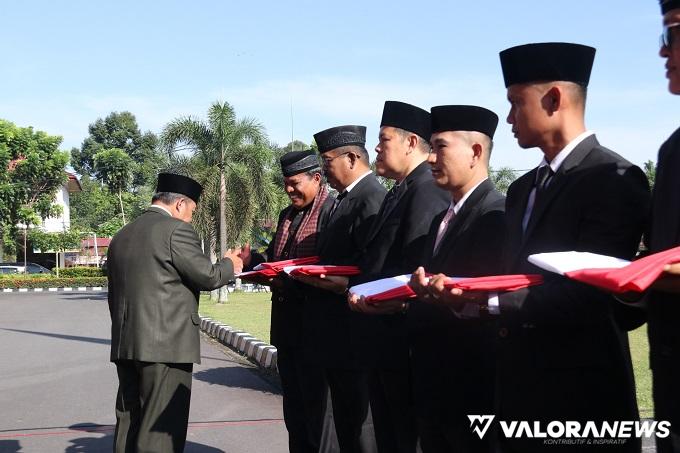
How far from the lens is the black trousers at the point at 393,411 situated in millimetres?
4043

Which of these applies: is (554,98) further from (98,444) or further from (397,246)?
(98,444)

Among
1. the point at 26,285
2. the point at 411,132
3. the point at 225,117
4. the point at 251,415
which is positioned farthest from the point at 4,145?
the point at 411,132

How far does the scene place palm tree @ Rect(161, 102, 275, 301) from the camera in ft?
74.7

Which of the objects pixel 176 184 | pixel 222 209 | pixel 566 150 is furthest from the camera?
pixel 222 209

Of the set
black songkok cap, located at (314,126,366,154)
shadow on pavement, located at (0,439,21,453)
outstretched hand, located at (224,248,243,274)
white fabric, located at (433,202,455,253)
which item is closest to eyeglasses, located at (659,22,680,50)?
white fabric, located at (433,202,455,253)

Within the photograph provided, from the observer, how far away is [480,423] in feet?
10.8

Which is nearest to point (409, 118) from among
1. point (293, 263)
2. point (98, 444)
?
point (293, 263)

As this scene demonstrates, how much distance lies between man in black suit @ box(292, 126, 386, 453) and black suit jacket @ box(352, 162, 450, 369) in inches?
8.3

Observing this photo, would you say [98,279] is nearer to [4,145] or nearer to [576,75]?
[4,145]

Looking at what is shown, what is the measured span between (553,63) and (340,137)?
2.42 m

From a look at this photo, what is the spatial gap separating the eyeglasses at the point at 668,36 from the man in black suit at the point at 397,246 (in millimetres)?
1767

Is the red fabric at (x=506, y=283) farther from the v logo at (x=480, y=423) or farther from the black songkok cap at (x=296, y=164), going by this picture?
the black songkok cap at (x=296, y=164)

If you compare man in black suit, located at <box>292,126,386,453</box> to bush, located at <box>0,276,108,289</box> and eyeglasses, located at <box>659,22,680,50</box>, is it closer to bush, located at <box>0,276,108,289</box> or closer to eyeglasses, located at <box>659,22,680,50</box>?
eyeglasses, located at <box>659,22,680,50</box>

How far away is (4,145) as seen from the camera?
43.9m
